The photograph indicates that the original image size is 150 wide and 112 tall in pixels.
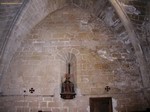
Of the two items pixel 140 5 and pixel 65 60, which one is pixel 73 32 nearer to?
pixel 65 60

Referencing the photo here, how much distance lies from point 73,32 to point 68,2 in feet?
3.54

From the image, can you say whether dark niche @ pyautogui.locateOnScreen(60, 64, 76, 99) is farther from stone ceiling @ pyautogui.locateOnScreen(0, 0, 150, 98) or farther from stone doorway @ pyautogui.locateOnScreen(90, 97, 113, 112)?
stone ceiling @ pyautogui.locateOnScreen(0, 0, 150, 98)

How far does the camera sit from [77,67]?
21.5 feet

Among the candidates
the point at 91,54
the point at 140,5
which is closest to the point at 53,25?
the point at 91,54

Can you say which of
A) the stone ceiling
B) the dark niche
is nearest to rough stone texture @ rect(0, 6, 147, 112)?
the dark niche

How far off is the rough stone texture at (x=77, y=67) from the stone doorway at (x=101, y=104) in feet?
0.49

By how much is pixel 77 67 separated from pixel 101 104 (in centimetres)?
129

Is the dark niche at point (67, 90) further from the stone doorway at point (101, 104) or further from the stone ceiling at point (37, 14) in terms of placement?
the stone ceiling at point (37, 14)

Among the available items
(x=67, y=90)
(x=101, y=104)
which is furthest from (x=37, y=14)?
(x=101, y=104)

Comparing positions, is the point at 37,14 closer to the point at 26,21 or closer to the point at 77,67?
the point at 26,21

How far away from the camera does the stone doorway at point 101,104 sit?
6234 millimetres

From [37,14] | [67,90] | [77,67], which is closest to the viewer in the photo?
[67,90]

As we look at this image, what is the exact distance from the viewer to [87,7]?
720 cm

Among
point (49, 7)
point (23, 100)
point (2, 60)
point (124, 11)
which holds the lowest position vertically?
point (23, 100)
